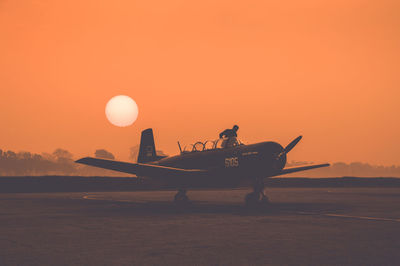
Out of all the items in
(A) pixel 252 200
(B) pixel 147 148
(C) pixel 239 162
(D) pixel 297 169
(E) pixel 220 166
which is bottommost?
(A) pixel 252 200

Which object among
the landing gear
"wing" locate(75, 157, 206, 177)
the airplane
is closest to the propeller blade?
the airplane

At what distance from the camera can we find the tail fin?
1063 inches

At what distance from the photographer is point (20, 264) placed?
659 centimetres

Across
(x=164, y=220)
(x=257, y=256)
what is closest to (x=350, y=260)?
(x=257, y=256)

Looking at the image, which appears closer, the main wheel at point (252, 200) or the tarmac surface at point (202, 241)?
the tarmac surface at point (202, 241)

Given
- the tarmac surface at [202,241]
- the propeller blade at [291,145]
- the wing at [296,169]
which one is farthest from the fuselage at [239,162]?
the tarmac surface at [202,241]

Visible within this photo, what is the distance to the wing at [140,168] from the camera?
2038 cm

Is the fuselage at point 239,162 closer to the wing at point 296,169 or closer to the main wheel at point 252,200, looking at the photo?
the main wheel at point 252,200

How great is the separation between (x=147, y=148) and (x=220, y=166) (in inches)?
334

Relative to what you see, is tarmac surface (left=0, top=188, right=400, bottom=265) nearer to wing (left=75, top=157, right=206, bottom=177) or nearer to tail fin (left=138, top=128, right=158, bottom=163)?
wing (left=75, top=157, right=206, bottom=177)

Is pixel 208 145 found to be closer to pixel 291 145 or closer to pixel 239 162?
pixel 239 162

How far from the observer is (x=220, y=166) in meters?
19.7

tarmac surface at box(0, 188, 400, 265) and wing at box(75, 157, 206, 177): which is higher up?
wing at box(75, 157, 206, 177)

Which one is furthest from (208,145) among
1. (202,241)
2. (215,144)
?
(202,241)
